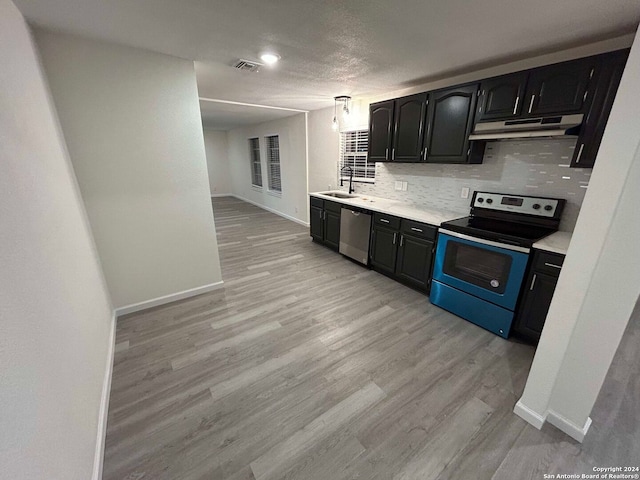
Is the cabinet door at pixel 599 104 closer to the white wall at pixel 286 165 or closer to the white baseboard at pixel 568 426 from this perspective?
the white baseboard at pixel 568 426

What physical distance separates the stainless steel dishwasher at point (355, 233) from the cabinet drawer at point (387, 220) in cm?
12

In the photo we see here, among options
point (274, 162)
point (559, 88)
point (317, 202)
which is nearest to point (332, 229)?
point (317, 202)

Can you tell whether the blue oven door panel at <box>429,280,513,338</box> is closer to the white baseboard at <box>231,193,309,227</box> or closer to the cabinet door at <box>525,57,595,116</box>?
the cabinet door at <box>525,57,595,116</box>

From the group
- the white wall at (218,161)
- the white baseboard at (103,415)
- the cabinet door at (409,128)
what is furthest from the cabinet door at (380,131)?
the white wall at (218,161)

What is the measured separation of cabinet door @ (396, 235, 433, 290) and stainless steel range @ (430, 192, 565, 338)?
137 millimetres

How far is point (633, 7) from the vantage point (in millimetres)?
1486

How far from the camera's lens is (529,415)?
5.10 ft

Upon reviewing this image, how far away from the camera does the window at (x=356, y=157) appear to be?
4125 mm

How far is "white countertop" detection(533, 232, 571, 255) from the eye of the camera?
6.17ft

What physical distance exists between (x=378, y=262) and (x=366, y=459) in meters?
2.29

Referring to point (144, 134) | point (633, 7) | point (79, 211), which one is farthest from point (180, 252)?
point (633, 7)

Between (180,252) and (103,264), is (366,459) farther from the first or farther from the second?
(103,264)

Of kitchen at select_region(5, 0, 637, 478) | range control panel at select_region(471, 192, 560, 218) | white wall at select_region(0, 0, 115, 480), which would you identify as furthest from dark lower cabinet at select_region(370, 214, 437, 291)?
white wall at select_region(0, 0, 115, 480)

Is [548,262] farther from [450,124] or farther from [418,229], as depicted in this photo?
[450,124]
